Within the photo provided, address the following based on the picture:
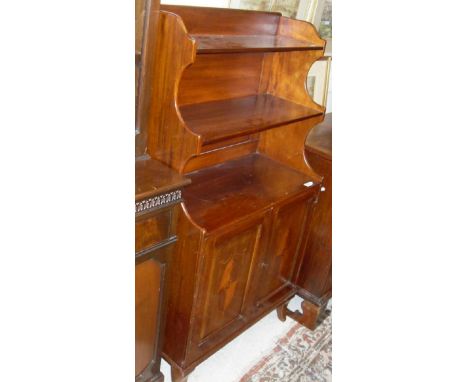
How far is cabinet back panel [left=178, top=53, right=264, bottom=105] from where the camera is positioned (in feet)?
5.43

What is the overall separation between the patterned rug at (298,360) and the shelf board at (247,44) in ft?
4.71

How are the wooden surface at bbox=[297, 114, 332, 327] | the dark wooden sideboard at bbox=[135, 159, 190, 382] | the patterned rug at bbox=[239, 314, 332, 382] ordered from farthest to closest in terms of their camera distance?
the wooden surface at bbox=[297, 114, 332, 327] < the patterned rug at bbox=[239, 314, 332, 382] < the dark wooden sideboard at bbox=[135, 159, 190, 382]

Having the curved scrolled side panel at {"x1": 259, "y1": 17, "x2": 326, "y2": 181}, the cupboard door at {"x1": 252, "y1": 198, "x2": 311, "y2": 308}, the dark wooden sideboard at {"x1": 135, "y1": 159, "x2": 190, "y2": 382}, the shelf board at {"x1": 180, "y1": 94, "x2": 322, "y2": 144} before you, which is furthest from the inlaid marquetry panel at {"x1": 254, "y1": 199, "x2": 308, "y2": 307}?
the dark wooden sideboard at {"x1": 135, "y1": 159, "x2": 190, "y2": 382}

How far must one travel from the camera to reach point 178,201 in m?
1.38

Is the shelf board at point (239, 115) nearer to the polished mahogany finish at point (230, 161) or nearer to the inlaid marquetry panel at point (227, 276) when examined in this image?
the polished mahogany finish at point (230, 161)

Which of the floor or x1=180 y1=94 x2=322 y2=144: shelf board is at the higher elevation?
x1=180 y1=94 x2=322 y2=144: shelf board

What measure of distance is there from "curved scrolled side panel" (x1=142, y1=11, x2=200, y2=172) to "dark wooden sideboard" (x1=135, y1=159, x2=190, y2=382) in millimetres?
66

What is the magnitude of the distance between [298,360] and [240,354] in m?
0.29

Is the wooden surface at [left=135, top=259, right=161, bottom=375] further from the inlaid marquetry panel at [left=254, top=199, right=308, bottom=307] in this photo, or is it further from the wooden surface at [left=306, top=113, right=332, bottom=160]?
the wooden surface at [left=306, top=113, right=332, bottom=160]

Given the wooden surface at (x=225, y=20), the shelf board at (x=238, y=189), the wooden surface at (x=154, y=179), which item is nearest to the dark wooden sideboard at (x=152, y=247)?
the wooden surface at (x=154, y=179)

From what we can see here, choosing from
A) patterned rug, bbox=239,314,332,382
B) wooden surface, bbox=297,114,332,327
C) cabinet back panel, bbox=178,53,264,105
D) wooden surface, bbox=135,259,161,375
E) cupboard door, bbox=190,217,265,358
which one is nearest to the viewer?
wooden surface, bbox=135,259,161,375
